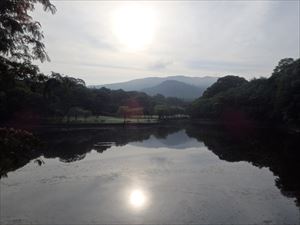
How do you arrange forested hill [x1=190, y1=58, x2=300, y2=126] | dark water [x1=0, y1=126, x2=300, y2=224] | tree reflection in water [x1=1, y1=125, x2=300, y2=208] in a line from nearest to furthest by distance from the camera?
dark water [x1=0, y1=126, x2=300, y2=224] < tree reflection in water [x1=1, y1=125, x2=300, y2=208] < forested hill [x1=190, y1=58, x2=300, y2=126]

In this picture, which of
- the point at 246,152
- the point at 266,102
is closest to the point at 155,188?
the point at 246,152

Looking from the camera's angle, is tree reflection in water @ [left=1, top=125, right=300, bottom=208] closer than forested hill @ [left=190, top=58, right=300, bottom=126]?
Yes

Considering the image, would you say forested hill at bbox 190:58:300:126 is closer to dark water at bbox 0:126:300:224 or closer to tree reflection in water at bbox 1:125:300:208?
tree reflection in water at bbox 1:125:300:208

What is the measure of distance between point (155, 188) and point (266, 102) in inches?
1983

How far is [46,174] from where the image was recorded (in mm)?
24156

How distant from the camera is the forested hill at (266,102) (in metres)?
52.7

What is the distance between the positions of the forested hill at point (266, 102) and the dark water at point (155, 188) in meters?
18.5

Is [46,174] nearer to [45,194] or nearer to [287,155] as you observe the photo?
[45,194]

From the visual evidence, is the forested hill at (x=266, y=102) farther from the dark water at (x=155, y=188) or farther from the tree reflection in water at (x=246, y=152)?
the dark water at (x=155, y=188)

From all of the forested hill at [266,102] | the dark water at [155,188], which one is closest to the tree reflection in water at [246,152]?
the dark water at [155,188]

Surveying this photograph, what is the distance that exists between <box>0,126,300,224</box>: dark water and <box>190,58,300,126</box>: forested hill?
729 inches

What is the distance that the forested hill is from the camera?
52656mm

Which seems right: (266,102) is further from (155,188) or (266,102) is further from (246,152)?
(155,188)

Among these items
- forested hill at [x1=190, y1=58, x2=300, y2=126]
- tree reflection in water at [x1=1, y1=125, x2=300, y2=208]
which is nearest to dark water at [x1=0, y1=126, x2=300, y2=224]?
tree reflection in water at [x1=1, y1=125, x2=300, y2=208]
